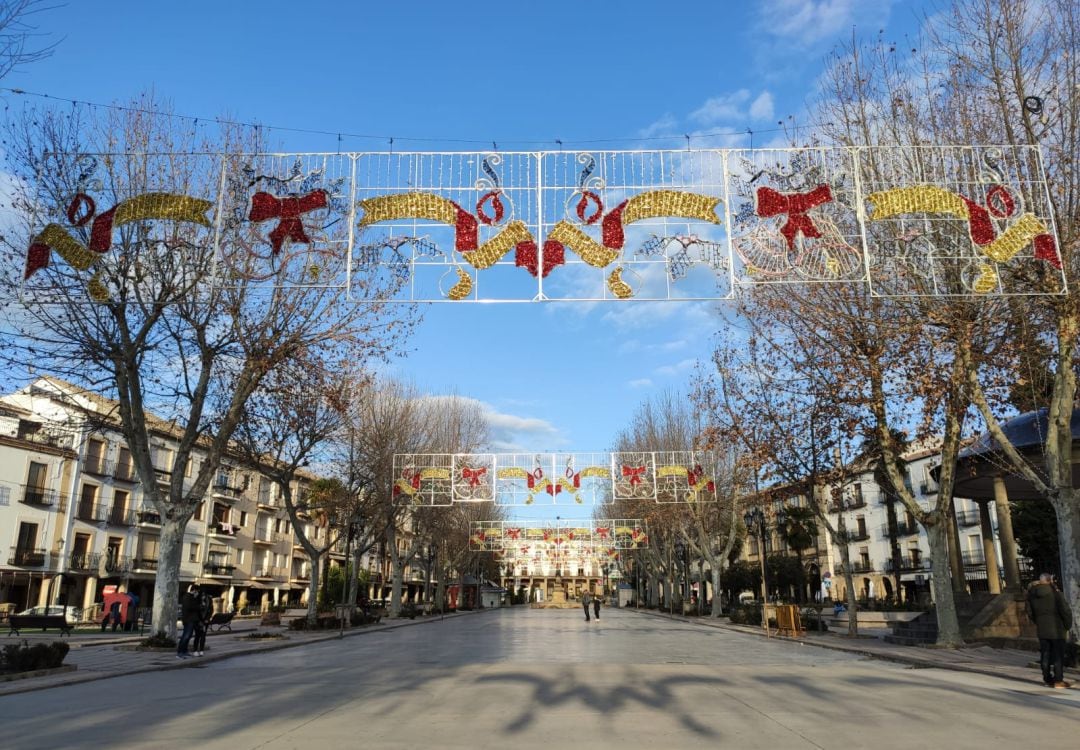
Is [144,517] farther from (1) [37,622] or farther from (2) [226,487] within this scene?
(1) [37,622]

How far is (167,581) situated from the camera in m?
18.0

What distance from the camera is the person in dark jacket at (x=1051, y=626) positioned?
457 inches

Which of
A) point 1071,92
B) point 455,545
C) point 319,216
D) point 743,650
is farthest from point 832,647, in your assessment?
point 455,545

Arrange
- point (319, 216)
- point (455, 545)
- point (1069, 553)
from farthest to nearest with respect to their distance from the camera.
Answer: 1. point (455, 545)
2. point (1069, 553)
3. point (319, 216)

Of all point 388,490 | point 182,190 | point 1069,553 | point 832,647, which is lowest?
point 832,647

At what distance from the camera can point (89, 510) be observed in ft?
131

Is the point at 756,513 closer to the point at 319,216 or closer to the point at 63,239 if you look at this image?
the point at 319,216

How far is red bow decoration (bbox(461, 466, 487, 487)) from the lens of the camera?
1230 inches

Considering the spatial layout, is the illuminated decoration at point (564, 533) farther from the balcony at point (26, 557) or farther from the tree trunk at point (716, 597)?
the balcony at point (26, 557)

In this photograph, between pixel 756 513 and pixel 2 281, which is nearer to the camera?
pixel 2 281

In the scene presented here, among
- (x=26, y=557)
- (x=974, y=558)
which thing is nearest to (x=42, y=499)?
(x=26, y=557)

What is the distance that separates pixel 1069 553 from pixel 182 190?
19874 millimetres

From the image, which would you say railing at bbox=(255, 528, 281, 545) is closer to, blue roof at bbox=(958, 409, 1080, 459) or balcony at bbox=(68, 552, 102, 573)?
balcony at bbox=(68, 552, 102, 573)

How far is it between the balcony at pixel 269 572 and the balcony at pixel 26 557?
2045 centimetres
